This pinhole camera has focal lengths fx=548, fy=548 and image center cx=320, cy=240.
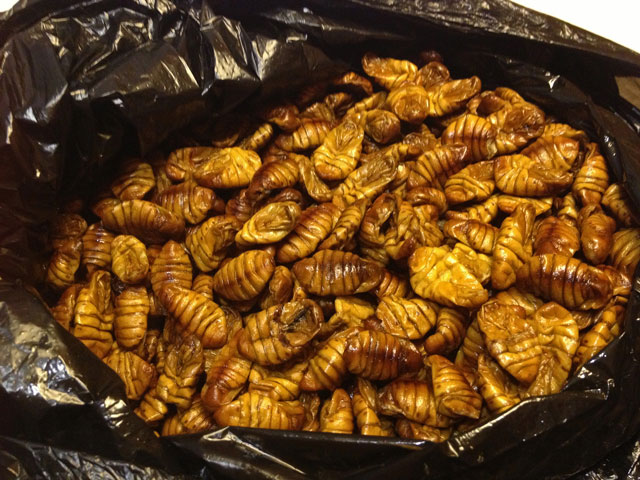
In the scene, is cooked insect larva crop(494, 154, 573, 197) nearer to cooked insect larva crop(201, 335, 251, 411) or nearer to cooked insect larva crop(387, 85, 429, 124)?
cooked insect larva crop(387, 85, 429, 124)

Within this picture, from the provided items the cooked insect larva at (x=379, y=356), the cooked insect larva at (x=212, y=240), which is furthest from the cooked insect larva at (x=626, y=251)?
the cooked insect larva at (x=212, y=240)

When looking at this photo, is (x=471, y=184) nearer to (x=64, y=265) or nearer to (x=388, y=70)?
(x=388, y=70)

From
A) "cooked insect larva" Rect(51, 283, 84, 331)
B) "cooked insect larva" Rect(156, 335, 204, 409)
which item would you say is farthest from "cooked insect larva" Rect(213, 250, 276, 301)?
"cooked insect larva" Rect(51, 283, 84, 331)

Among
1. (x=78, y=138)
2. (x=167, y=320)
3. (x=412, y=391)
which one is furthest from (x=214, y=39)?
(x=412, y=391)

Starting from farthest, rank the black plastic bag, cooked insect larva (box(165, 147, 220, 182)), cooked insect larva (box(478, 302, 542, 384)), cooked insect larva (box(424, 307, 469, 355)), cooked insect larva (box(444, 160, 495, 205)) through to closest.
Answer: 1. cooked insect larva (box(165, 147, 220, 182))
2. cooked insect larva (box(444, 160, 495, 205))
3. cooked insect larva (box(424, 307, 469, 355))
4. cooked insect larva (box(478, 302, 542, 384))
5. the black plastic bag

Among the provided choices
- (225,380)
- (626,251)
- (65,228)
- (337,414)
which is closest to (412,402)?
(337,414)
